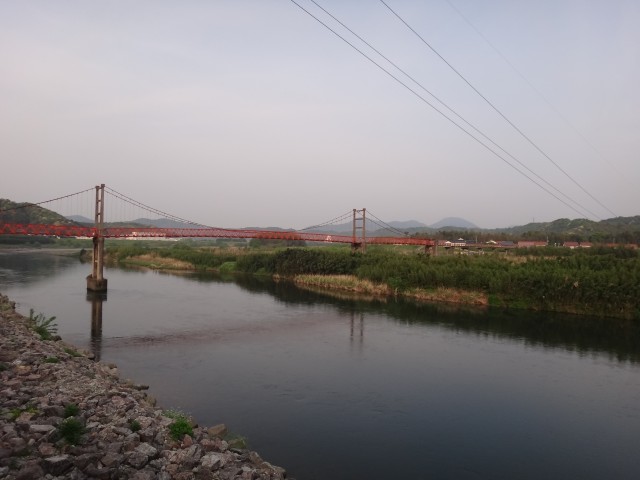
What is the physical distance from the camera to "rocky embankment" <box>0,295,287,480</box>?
5.08 metres

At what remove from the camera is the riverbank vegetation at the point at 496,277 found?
21.0 metres

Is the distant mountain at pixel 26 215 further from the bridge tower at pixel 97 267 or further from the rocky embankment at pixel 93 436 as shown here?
the rocky embankment at pixel 93 436

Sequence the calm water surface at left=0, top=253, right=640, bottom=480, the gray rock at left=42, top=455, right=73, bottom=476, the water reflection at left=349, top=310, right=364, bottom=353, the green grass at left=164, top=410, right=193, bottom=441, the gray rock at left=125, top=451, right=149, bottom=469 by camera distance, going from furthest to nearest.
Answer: the water reflection at left=349, top=310, right=364, bottom=353 → the calm water surface at left=0, top=253, right=640, bottom=480 → the green grass at left=164, top=410, right=193, bottom=441 → the gray rock at left=125, top=451, right=149, bottom=469 → the gray rock at left=42, top=455, right=73, bottom=476

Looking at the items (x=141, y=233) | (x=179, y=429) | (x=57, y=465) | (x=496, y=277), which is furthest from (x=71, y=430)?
(x=141, y=233)

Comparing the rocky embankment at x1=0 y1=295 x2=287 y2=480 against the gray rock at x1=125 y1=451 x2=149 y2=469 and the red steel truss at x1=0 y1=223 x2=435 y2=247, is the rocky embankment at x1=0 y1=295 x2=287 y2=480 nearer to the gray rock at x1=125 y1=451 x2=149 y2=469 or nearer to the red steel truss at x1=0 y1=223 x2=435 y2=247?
the gray rock at x1=125 y1=451 x2=149 y2=469

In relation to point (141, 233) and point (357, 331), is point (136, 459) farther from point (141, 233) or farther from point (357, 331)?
point (141, 233)

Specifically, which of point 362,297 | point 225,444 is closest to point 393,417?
point 225,444

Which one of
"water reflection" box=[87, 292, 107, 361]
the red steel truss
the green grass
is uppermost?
the red steel truss

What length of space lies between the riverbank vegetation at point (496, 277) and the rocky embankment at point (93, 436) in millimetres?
19388

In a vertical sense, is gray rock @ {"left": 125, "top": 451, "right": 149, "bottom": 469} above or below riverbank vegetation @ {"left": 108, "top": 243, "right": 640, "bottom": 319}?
below

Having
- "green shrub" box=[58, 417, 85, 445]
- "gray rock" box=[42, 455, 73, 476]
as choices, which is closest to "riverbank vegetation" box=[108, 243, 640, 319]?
"green shrub" box=[58, 417, 85, 445]

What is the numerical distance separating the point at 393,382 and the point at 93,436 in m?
7.91

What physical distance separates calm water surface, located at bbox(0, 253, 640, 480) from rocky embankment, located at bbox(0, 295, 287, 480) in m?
1.42

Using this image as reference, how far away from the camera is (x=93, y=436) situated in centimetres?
584
